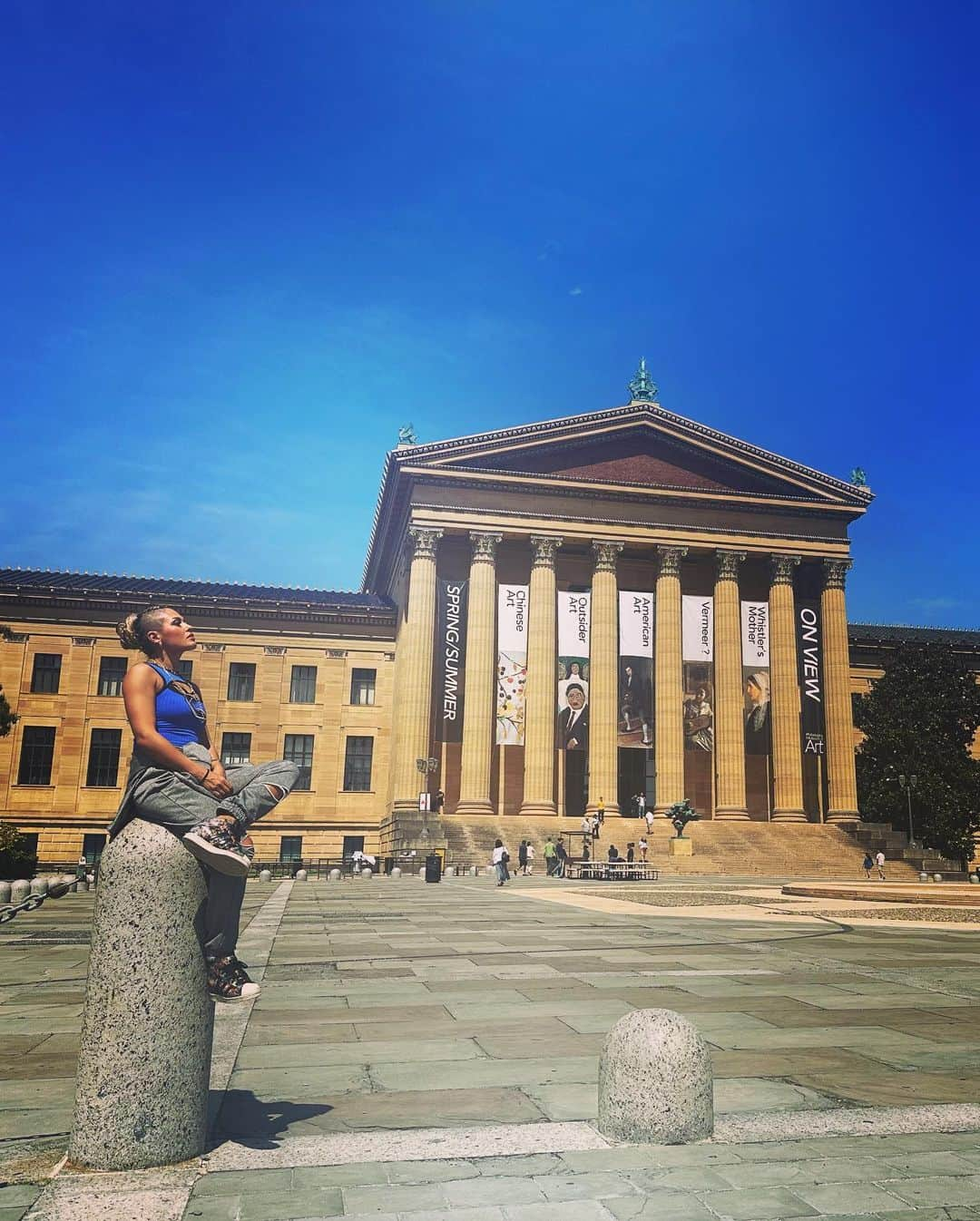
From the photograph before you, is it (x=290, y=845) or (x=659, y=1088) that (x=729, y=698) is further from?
(x=659, y=1088)

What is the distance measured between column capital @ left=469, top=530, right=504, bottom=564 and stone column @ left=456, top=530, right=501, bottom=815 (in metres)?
0.05

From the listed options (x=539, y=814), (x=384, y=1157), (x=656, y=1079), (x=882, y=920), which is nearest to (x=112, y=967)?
(x=384, y=1157)

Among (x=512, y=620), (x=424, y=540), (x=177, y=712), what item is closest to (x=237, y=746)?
(x=424, y=540)

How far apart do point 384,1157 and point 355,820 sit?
183ft

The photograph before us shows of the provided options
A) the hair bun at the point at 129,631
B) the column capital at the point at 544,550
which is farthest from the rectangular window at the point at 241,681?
the hair bun at the point at 129,631

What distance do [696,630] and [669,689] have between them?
3.85 metres

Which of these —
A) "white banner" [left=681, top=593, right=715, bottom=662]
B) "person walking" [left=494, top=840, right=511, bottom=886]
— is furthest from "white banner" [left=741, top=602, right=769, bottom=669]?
"person walking" [left=494, top=840, right=511, bottom=886]

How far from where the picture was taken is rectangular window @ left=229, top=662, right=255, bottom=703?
5978 cm

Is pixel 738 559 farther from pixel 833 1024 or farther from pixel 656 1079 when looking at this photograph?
pixel 656 1079

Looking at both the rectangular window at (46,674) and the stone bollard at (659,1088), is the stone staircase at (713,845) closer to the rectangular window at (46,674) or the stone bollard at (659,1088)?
the rectangular window at (46,674)

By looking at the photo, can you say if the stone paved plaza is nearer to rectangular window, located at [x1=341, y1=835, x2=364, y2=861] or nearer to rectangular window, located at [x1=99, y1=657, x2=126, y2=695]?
rectangular window, located at [x1=341, y1=835, x2=364, y2=861]

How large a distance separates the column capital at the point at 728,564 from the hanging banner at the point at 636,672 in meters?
5.72

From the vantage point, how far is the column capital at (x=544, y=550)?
5662 centimetres

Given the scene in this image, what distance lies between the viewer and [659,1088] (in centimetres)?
536
